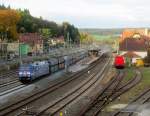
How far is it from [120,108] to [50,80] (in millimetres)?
23586

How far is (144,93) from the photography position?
38812mm

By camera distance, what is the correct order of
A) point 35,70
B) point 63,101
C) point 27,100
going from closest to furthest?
point 27,100
point 63,101
point 35,70

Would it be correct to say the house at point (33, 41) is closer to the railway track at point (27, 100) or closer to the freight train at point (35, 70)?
the freight train at point (35, 70)

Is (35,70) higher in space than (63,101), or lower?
higher

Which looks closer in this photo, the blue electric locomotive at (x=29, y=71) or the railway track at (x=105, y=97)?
the railway track at (x=105, y=97)

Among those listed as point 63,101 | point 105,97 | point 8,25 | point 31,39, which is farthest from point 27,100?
point 8,25

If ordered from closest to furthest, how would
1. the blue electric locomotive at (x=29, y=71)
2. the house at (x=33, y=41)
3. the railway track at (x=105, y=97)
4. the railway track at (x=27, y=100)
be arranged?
the railway track at (x=105, y=97), the railway track at (x=27, y=100), the blue electric locomotive at (x=29, y=71), the house at (x=33, y=41)

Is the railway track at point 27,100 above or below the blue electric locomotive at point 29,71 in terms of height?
below

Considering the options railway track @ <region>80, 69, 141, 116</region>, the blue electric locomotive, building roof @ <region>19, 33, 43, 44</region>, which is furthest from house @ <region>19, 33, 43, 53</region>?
railway track @ <region>80, 69, 141, 116</region>

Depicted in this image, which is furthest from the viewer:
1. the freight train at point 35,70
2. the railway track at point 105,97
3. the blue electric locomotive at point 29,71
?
the freight train at point 35,70

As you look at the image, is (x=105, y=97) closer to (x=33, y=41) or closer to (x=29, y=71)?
(x=29, y=71)

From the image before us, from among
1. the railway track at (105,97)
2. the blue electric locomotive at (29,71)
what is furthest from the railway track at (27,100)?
the railway track at (105,97)

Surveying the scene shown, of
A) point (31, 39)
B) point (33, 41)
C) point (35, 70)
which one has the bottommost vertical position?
point (35, 70)

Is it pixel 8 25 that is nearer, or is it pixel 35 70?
pixel 35 70
